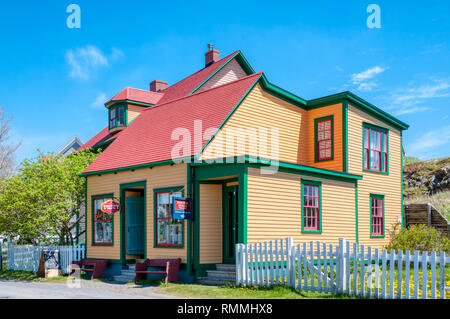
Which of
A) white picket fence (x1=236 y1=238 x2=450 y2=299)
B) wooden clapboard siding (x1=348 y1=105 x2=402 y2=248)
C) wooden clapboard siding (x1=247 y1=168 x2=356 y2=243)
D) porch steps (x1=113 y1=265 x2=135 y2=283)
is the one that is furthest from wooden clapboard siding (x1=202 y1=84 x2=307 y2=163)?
porch steps (x1=113 y1=265 x2=135 y2=283)

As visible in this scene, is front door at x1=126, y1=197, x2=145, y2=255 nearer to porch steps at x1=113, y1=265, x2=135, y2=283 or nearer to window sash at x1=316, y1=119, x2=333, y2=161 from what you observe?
porch steps at x1=113, y1=265, x2=135, y2=283

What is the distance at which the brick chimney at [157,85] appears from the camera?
35.3 metres

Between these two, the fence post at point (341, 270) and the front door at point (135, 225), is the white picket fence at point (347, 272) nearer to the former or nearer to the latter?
the fence post at point (341, 270)

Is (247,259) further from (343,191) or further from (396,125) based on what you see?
(396,125)

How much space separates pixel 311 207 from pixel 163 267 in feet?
18.2

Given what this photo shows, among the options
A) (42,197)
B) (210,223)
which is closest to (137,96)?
(42,197)

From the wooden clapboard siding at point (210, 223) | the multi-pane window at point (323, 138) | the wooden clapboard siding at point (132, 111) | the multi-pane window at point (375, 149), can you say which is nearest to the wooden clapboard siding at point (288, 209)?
the wooden clapboard siding at point (210, 223)

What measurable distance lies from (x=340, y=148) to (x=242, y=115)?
4547 millimetres

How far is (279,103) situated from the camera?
808 inches

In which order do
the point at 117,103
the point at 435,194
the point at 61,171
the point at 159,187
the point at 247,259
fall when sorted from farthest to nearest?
the point at 435,194, the point at 117,103, the point at 61,171, the point at 159,187, the point at 247,259

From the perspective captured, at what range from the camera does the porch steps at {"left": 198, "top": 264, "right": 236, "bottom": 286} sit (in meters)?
15.0

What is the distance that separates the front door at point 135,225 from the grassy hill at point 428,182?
20685mm
